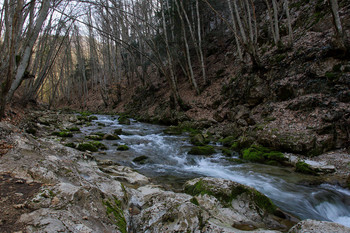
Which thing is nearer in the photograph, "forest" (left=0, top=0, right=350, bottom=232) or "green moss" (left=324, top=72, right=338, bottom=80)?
"forest" (left=0, top=0, right=350, bottom=232)

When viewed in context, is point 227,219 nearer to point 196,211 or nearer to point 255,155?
point 196,211

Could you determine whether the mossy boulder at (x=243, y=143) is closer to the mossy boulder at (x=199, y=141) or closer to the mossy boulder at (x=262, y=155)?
the mossy boulder at (x=262, y=155)

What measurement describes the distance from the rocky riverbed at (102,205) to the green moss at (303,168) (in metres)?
3.03

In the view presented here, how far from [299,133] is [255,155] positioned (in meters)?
1.74

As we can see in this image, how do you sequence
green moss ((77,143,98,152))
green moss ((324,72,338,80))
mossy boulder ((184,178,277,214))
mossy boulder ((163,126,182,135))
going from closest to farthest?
1. mossy boulder ((184,178,277,214))
2. green moss ((77,143,98,152))
3. green moss ((324,72,338,80))
4. mossy boulder ((163,126,182,135))

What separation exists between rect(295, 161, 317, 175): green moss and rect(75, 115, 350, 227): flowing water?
21cm

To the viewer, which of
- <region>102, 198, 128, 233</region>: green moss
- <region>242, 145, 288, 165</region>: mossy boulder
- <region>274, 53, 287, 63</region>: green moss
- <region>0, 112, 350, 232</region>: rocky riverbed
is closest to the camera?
<region>0, 112, 350, 232</region>: rocky riverbed

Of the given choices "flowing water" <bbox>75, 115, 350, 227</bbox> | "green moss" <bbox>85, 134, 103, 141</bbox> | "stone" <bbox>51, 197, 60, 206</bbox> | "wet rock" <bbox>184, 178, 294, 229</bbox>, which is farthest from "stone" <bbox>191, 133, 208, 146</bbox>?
"stone" <bbox>51, 197, 60, 206</bbox>

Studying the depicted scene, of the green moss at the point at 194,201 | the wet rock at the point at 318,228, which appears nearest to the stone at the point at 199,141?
the green moss at the point at 194,201

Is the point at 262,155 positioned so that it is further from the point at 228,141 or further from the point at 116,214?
the point at 116,214

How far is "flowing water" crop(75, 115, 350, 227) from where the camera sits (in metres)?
4.32

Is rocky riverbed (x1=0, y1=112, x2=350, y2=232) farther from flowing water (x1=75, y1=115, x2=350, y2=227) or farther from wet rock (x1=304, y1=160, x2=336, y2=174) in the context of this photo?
wet rock (x1=304, y1=160, x2=336, y2=174)

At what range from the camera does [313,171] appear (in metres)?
5.57

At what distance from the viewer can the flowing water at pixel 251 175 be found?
4.32m
